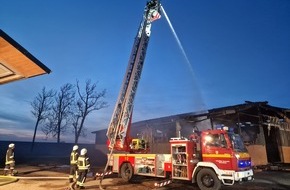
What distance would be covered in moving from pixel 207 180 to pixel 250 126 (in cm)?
1417

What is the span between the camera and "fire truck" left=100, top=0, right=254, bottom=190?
9719 millimetres

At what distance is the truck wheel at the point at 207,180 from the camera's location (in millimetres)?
9592

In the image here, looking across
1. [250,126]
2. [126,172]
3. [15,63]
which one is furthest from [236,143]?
[250,126]

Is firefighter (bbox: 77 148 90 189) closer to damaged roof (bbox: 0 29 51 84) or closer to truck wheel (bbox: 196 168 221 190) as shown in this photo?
truck wheel (bbox: 196 168 221 190)

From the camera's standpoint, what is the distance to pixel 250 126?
72.1 feet

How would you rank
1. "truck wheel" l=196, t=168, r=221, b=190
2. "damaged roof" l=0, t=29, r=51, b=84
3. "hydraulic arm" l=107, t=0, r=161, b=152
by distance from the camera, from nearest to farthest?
"damaged roof" l=0, t=29, r=51, b=84
"truck wheel" l=196, t=168, r=221, b=190
"hydraulic arm" l=107, t=0, r=161, b=152

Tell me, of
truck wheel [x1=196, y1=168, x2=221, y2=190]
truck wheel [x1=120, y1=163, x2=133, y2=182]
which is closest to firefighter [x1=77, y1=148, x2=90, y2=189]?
truck wheel [x1=120, y1=163, x2=133, y2=182]

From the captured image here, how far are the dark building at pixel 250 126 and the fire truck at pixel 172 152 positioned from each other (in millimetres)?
8373

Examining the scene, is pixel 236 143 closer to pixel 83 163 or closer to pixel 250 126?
pixel 83 163

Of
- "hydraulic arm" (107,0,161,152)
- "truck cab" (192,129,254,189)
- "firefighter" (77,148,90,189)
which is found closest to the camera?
"truck cab" (192,129,254,189)

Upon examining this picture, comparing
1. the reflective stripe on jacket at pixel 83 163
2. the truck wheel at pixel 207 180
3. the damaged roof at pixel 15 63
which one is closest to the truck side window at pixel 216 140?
the truck wheel at pixel 207 180

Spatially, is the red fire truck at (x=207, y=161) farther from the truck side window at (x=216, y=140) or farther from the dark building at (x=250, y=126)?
the dark building at (x=250, y=126)

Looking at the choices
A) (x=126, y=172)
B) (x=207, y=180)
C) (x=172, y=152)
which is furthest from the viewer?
(x=126, y=172)

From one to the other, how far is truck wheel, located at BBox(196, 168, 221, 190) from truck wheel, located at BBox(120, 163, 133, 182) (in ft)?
13.3
